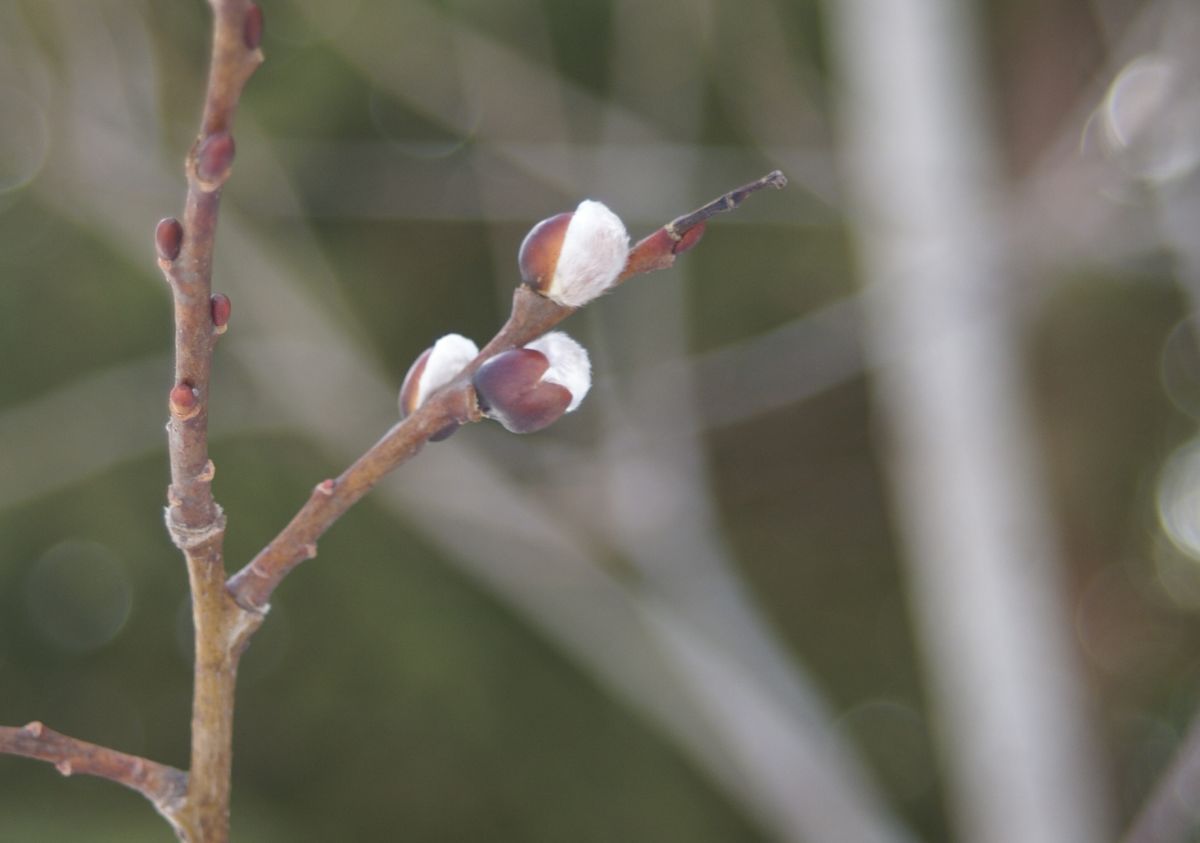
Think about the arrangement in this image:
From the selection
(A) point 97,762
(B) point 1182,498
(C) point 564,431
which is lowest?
(A) point 97,762

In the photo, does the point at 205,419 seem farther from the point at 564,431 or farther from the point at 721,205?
the point at 564,431

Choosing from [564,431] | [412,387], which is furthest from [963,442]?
[412,387]

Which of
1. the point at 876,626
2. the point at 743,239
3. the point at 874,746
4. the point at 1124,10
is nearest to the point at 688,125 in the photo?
the point at 743,239

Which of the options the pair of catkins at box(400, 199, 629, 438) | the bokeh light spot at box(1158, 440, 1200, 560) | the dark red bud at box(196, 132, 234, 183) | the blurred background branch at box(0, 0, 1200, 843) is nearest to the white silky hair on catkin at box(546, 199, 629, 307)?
the pair of catkins at box(400, 199, 629, 438)

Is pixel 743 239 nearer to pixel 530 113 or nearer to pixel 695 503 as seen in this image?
pixel 530 113

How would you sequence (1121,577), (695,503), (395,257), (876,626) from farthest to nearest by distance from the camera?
(395,257), (876,626), (1121,577), (695,503)

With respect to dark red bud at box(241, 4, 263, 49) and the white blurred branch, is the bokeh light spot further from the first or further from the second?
dark red bud at box(241, 4, 263, 49)
